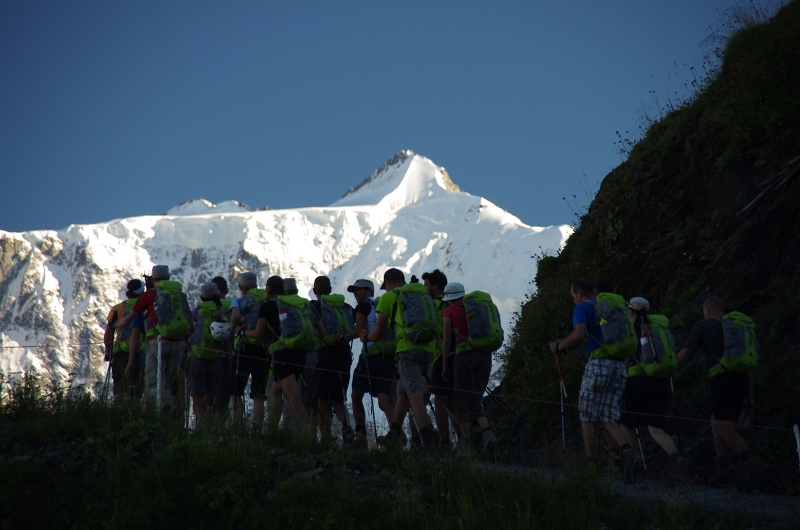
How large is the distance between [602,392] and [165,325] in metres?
5.21

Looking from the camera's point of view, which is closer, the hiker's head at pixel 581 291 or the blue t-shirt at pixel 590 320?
the blue t-shirt at pixel 590 320

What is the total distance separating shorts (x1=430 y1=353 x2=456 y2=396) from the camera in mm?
9062

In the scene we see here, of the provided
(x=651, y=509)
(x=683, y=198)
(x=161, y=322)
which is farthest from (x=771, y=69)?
(x=161, y=322)

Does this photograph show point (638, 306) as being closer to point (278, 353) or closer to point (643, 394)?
point (643, 394)

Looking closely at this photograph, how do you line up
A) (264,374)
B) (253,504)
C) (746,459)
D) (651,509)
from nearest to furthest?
1. (651,509)
2. (253,504)
3. (746,459)
4. (264,374)

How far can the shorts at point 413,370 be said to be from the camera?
8625mm

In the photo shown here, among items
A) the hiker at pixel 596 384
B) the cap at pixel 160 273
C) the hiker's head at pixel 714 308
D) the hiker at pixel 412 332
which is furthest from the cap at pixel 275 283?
the hiker's head at pixel 714 308

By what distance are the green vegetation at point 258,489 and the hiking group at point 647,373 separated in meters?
1.31

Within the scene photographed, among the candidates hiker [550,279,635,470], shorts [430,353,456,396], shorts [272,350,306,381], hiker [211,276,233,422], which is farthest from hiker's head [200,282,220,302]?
hiker [550,279,635,470]

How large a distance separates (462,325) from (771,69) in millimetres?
6962

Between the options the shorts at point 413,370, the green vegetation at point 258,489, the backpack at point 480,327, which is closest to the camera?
the green vegetation at point 258,489

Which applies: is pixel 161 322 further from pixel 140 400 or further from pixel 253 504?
pixel 253 504

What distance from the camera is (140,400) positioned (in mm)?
8547

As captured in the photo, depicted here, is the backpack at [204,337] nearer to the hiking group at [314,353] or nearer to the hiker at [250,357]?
the hiking group at [314,353]
